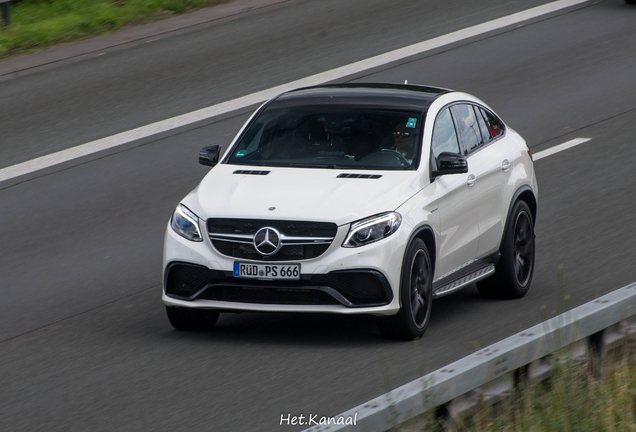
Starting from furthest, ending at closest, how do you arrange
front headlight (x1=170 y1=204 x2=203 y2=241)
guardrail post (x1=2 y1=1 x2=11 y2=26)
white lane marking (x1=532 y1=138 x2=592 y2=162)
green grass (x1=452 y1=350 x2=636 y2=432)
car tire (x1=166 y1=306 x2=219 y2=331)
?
1. guardrail post (x1=2 y1=1 x2=11 y2=26)
2. white lane marking (x1=532 y1=138 x2=592 y2=162)
3. car tire (x1=166 y1=306 x2=219 y2=331)
4. front headlight (x1=170 y1=204 x2=203 y2=241)
5. green grass (x1=452 y1=350 x2=636 y2=432)

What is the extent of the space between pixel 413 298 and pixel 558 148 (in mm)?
6913

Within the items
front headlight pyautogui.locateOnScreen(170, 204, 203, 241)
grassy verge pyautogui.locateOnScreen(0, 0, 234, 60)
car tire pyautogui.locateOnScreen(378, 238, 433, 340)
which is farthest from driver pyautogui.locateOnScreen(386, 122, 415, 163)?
grassy verge pyautogui.locateOnScreen(0, 0, 234, 60)

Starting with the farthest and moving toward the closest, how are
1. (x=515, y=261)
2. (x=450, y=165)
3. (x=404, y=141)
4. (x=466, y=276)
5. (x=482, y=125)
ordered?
(x=482, y=125) < (x=515, y=261) < (x=466, y=276) < (x=404, y=141) < (x=450, y=165)

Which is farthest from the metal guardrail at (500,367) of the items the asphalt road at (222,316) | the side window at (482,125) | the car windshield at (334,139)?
the side window at (482,125)

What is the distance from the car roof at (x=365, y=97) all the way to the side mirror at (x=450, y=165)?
1.95 feet

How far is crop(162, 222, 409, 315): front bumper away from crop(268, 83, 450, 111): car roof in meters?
1.49

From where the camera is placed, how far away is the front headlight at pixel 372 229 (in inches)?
303

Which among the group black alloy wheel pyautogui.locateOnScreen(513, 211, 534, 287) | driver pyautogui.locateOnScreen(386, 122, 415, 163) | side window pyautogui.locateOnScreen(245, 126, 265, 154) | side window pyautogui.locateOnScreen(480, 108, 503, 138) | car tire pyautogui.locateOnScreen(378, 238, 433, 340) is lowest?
black alloy wheel pyautogui.locateOnScreen(513, 211, 534, 287)

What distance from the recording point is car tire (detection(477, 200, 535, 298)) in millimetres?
9422

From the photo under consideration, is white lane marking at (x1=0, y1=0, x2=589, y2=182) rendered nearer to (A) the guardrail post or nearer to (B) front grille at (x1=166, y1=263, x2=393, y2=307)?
(A) the guardrail post

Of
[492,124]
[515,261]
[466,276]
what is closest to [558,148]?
[492,124]

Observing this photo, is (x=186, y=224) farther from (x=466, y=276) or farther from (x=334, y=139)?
(x=466, y=276)

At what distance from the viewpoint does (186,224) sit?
8.02 metres

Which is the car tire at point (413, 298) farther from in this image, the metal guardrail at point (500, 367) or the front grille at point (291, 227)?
the metal guardrail at point (500, 367)
